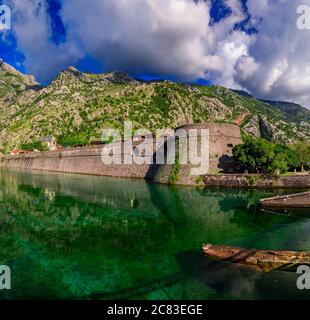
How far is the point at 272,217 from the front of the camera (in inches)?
909

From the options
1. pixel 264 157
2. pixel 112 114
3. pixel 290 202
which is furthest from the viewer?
pixel 112 114

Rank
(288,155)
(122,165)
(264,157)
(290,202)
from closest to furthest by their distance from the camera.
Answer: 1. (290,202)
2. (264,157)
3. (288,155)
4. (122,165)

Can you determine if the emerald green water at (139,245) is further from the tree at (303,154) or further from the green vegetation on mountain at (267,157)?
the tree at (303,154)

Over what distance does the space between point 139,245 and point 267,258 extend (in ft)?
21.9

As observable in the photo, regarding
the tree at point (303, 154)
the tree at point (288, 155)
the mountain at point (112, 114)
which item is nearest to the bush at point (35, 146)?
the mountain at point (112, 114)

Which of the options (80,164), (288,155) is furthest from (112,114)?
(288,155)

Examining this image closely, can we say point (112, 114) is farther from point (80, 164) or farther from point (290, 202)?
point (290, 202)

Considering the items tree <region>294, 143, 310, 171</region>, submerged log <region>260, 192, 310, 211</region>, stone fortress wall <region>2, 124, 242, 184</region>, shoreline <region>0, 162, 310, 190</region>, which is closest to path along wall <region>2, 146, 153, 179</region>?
stone fortress wall <region>2, 124, 242, 184</region>

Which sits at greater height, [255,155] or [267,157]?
[255,155]

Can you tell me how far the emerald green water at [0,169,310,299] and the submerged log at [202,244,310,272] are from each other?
40 centimetres

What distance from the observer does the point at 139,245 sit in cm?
1692

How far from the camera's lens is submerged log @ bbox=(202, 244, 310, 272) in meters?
12.9

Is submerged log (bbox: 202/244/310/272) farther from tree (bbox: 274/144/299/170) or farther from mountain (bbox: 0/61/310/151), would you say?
mountain (bbox: 0/61/310/151)
